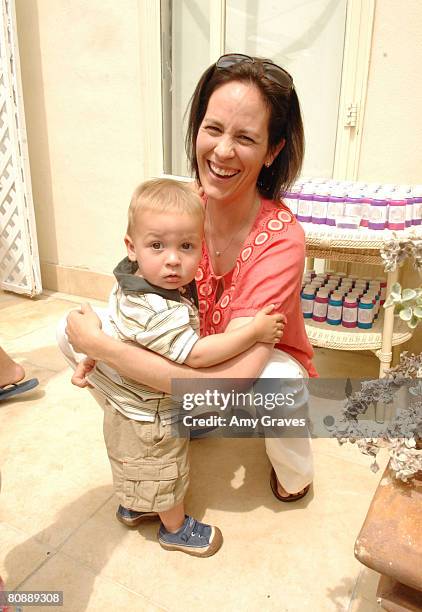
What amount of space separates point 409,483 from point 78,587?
0.82 meters

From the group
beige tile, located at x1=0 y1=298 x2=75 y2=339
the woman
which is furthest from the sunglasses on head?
beige tile, located at x1=0 y1=298 x2=75 y2=339

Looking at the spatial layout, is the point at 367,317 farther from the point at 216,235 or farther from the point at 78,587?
the point at 78,587

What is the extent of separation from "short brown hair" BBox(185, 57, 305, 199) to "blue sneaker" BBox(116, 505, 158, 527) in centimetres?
95

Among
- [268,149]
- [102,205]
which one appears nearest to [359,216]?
[268,149]

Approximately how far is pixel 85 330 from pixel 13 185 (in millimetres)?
2065

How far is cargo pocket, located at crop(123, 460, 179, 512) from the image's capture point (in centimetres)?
119

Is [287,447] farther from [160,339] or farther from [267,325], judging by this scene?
[160,339]

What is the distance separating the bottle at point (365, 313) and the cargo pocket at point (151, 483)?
1.04m

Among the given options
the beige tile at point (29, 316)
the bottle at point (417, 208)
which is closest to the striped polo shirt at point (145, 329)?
the bottle at point (417, 208)

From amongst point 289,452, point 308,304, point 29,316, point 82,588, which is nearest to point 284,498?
point 289,452

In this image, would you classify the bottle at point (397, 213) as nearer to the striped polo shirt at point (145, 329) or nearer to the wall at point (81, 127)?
the striped polo shirt at point (145, 329)

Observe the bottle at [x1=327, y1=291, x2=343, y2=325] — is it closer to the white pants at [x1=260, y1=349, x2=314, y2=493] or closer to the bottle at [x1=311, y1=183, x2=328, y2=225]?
the bottle at [x1=311, y1=183, x2=328, y2=225]

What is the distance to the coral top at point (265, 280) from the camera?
1171 millimetres

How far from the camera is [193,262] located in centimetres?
111
